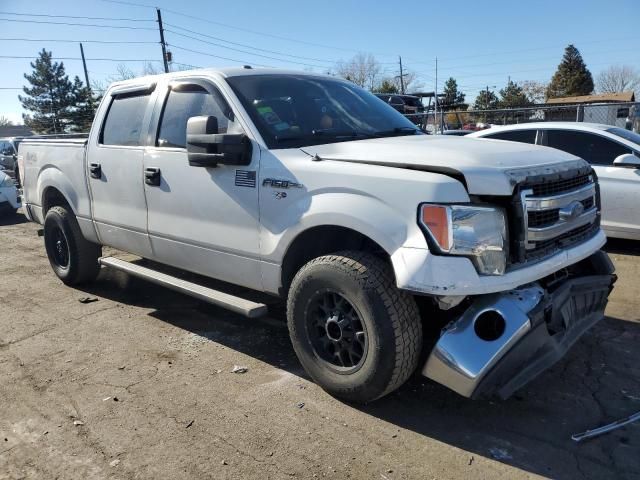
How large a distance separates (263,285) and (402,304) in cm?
115

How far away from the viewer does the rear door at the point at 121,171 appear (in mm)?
4594

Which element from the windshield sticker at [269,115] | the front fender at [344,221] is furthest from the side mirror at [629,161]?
the front fender at [344,221]

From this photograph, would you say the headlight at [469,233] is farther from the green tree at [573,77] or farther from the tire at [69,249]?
the green tree at [573,77]

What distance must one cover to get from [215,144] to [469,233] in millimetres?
1747

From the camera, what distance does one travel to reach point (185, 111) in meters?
4.25

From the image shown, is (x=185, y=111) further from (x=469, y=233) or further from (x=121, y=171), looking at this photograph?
(x=469, y=233)

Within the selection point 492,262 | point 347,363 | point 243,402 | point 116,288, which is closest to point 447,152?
point 492,262

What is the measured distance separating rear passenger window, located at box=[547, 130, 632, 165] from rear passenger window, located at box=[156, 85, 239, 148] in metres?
4.99

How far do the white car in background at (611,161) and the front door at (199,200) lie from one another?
3.67m

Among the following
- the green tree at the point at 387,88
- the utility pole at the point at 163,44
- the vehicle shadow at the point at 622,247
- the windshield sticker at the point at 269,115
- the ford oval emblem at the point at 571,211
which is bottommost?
the vehicle shadow at the point at 622,247

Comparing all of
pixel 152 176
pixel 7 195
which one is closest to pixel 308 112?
pixel 152 176

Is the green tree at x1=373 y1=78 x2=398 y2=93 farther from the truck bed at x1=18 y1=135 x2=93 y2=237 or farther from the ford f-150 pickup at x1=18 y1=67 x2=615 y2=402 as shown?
the ford f-150 pickup at x1=18 y1=67 x2=615 y2=402

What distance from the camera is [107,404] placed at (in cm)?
343

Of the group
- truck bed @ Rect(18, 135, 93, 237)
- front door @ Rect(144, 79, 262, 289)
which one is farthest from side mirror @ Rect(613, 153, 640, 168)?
truck bed @ Rect(18, 135, 93, 237)
